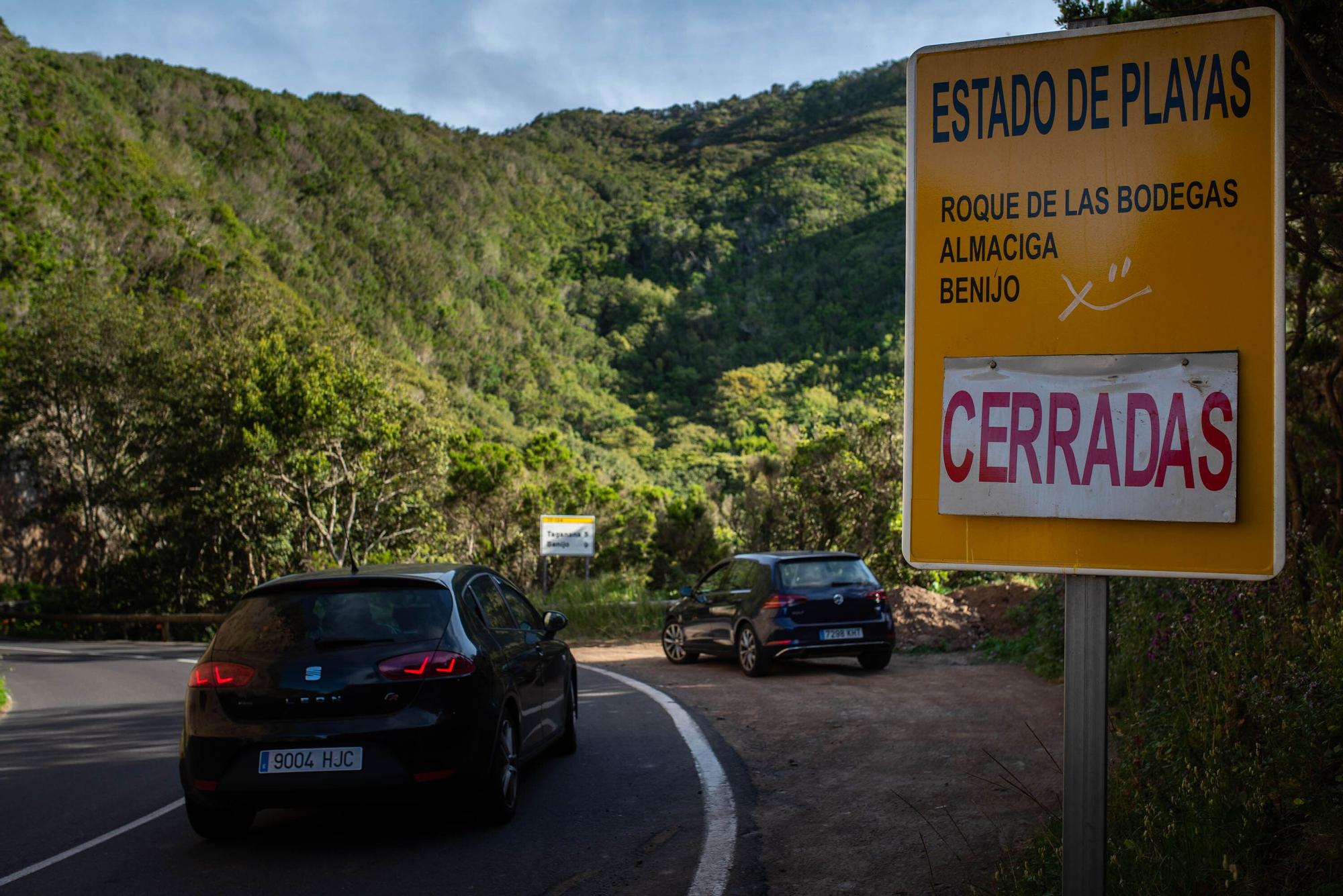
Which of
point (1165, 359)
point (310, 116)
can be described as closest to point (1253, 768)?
point (1165, 359)

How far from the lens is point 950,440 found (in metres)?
3.53

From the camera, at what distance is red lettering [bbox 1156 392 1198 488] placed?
328 cm

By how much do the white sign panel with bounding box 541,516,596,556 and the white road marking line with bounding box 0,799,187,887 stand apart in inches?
703

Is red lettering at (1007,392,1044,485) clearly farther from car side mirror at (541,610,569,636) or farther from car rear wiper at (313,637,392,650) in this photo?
car side mirror at (541,610,569,636)

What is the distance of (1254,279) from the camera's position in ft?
10.8

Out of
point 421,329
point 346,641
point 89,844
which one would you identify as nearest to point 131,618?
point 89,844

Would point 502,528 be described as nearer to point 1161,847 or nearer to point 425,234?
point 1161,847

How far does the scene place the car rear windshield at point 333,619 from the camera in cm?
660

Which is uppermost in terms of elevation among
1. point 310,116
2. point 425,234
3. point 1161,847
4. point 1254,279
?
point 310,116

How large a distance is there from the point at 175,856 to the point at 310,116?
362 ft

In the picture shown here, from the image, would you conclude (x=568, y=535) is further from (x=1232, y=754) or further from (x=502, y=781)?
(x=1232, y=754)

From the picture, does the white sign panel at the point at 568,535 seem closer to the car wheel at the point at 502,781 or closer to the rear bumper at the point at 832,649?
the rear bumper at the point at 832,649

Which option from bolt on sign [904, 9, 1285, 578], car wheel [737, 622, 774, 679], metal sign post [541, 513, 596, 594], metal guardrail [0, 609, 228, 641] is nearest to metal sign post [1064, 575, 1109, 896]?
bolt on sign [904, 9, 1285, 578]

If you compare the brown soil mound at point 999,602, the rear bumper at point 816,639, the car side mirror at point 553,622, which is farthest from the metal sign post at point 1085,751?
the brown soil mound at point 999,602
